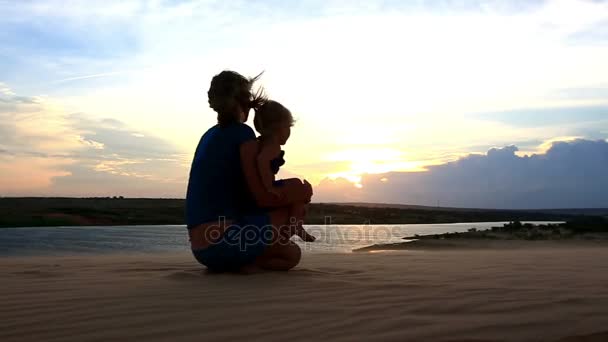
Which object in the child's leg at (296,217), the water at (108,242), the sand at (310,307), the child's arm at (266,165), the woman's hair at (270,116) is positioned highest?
the woman's hair at (270,116)

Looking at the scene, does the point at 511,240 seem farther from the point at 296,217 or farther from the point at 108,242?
the point at 296,217

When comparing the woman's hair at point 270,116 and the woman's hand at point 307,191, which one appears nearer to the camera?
the woman's hand at point 307,191

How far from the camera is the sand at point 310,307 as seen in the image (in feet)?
7.13

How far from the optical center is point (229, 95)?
4004mm

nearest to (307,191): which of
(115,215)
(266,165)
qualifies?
(266,165)

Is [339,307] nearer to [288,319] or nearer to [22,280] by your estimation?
[288,319]

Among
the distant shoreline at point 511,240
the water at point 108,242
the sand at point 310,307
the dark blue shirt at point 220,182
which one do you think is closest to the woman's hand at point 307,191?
the dark blue shirt at point 220,182

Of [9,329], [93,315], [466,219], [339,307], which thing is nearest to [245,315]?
[339,307]

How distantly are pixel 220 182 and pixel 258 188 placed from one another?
0.26 m

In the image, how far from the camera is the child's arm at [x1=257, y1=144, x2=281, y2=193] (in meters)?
3.77

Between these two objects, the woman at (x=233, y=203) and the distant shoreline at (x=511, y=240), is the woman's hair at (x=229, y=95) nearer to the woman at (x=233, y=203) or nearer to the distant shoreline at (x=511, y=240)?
the woman at (x=233, y=203)

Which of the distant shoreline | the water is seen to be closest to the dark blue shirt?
→ the water

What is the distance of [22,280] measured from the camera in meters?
3.84

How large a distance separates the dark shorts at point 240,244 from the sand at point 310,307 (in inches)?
5.9
